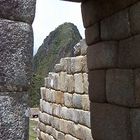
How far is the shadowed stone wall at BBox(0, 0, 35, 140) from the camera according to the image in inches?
70.2

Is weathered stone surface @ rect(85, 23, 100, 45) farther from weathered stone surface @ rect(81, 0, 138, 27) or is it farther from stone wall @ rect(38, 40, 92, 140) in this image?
stone wall @ rect(38, 40, 92, 140)

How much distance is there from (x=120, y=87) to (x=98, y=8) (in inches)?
42.4

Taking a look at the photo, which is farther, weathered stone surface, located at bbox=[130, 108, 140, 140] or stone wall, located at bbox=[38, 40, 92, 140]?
stone wall, located at bbox=[38, 40, 92, 140]

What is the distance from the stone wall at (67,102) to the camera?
19.1ft

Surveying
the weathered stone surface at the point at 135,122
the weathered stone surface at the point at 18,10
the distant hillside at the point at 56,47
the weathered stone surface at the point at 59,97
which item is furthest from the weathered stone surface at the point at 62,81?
the distant hillside at the point at 56,47

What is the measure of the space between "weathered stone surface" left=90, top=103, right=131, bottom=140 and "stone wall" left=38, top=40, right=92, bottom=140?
3.57 feet

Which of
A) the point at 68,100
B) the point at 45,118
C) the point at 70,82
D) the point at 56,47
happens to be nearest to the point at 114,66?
the point at 70,82

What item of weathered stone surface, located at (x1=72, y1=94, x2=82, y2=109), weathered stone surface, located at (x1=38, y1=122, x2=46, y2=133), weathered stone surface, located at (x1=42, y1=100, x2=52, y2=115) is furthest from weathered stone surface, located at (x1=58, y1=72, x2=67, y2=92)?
weathered stone surface, located at (x1=38, y1=122, x2=46, y2=133)

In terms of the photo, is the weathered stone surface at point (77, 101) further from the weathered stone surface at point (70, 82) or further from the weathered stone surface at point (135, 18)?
the weathered stone surface at point (135, 18)

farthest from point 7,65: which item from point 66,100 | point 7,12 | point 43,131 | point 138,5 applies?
point 43,131

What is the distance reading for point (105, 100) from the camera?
420 centimetres

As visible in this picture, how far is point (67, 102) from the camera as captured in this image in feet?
22.1

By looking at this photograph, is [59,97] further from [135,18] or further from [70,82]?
[135,18]

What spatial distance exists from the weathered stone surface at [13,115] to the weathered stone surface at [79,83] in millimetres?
4021
